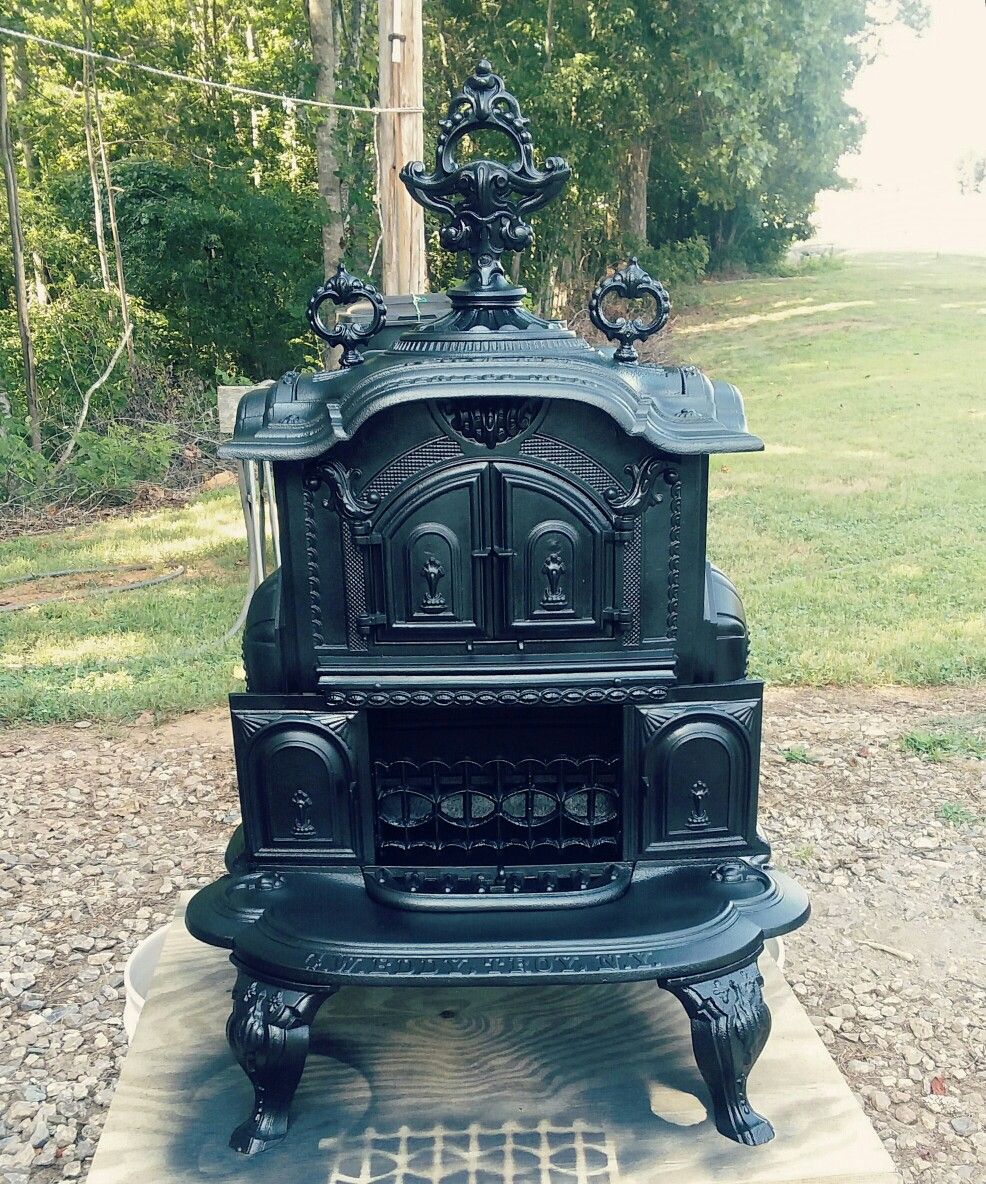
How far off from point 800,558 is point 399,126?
3.17 meters

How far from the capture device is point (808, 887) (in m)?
3.07

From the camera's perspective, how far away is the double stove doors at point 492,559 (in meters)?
1.85

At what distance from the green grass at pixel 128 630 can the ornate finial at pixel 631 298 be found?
2828 mm

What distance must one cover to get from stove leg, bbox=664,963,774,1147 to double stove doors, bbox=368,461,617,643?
2.07ft

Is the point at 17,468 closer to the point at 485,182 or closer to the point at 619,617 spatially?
the point at 485,182

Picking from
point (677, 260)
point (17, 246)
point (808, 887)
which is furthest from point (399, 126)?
point (677, 260)

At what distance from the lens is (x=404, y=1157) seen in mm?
1800

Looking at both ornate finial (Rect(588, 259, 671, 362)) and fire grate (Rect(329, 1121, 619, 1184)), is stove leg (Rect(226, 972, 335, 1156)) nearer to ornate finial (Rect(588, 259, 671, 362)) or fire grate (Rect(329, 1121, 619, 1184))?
fire grate (Rect(329, 1121, 619, 1184))

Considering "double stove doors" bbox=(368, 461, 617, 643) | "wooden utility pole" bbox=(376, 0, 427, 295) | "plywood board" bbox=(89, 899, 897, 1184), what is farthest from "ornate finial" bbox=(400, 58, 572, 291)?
"wooden utility pole" bbox=(376, 0, 427, 295)

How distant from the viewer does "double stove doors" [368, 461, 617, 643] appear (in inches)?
72.8

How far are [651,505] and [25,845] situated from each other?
2440mm

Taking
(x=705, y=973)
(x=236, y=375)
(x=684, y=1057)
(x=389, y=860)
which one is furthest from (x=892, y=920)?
(x=236, y=375)

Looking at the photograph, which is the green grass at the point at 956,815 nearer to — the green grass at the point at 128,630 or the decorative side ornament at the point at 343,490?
the decorative side ornament at the point at 343,490

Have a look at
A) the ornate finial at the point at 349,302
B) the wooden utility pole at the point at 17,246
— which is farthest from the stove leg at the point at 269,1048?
the wooden utility pole at the point at 17,246
